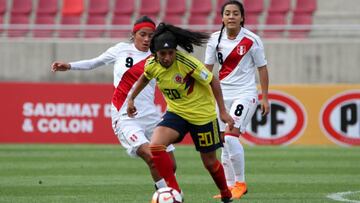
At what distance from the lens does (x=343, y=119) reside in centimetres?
2097

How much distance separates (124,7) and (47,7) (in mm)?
2079

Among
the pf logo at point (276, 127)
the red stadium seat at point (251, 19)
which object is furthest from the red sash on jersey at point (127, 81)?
the red stadium seat at point (251, 19)

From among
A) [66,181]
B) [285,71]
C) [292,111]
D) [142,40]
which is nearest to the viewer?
[142,40]

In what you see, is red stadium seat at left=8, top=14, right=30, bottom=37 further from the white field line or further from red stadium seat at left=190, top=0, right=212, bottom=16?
the white field line

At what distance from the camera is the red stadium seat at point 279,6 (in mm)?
27062

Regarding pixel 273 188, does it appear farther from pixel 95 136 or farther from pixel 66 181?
pixel 95 136

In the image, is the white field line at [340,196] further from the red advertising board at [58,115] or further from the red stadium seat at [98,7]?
the red stadium seat at [98,7]

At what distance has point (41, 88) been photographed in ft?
71.1

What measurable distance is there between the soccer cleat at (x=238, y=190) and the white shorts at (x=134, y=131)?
852 mm

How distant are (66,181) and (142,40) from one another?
2983mm

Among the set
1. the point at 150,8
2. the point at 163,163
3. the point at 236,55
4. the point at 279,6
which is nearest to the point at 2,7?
the point at 150,8

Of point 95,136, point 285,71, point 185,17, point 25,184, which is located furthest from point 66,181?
point 185,17

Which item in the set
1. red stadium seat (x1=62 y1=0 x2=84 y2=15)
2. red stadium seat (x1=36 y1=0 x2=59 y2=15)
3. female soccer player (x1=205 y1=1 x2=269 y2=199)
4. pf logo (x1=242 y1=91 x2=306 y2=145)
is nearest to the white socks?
female soccer player (x1=205 y1=1 x2=269 y2=199)

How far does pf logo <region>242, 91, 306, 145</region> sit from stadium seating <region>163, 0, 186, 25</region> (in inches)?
258
